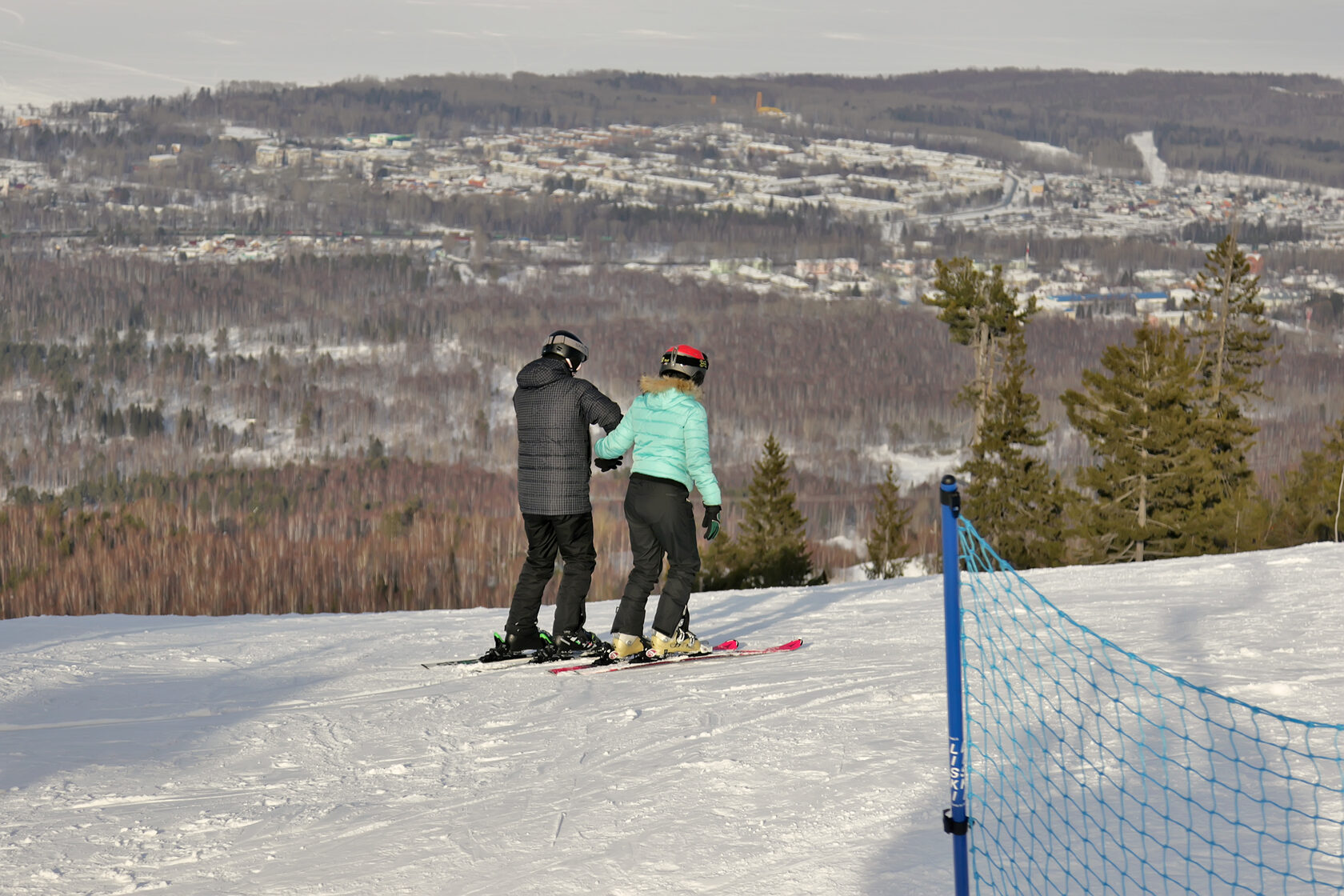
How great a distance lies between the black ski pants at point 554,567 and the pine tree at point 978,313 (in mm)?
35926

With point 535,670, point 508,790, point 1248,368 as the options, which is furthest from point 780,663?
point 1248,368

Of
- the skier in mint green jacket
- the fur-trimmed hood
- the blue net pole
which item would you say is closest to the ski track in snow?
the blue net pole

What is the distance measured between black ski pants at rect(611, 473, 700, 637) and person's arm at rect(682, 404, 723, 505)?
153mm

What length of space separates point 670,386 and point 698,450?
405 millimetres

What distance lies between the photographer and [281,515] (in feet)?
393

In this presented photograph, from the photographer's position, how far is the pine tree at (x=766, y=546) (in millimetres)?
39844

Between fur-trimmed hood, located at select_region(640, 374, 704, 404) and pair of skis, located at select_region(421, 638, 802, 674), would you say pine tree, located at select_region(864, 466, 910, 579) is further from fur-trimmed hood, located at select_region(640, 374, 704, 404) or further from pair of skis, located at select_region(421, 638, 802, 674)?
fur-trimmed hood, located at select_region(640, 374, 704, 404)

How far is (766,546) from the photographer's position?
42.0 metres

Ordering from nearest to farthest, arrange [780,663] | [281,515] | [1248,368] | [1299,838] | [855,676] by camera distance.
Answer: [1299,838] → [855,676] → [780,663] → [1248,368] → [281,515]

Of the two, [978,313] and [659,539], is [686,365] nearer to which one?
[659,539]

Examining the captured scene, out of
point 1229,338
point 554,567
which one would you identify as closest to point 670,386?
point 554,567

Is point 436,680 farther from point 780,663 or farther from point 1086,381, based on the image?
point 1086,381

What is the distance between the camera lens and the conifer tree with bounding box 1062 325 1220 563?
106ft

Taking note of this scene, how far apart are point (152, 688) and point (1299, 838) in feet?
20.6
